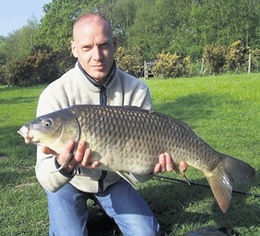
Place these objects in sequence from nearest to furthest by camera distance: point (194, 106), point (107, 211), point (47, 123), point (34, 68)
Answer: point (47, 123) → point (107, 211) → point (194, 106) → point (34, 68)

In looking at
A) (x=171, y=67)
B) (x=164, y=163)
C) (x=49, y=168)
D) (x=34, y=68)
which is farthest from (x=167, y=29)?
(x=164, y=163)

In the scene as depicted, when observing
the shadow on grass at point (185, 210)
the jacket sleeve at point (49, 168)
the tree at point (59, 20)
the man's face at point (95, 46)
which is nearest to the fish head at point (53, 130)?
the jacket sleeve at point (49, 168)

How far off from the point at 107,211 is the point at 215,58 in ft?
66.7

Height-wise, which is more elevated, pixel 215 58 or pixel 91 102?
pixel 91 102

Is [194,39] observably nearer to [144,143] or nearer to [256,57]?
[256,57]

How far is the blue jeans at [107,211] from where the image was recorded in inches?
99.4

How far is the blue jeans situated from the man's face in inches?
27.6

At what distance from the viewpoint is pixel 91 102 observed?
255cm

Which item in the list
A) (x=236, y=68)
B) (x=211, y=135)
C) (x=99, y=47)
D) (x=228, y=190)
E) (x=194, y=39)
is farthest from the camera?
(x=194, y=39)

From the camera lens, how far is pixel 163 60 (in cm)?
2256

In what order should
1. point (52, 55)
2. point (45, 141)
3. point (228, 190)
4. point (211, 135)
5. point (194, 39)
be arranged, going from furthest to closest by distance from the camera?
1. point (194, 39)
2. point (52, 55)
3. point (211, 135)
4. point (228, 190)
5. point (45, 141)

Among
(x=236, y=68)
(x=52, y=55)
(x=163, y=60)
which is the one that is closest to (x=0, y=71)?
(x=52, y=55)

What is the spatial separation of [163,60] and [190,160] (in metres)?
20.7

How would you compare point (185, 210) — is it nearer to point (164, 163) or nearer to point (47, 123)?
point (164, 163)
